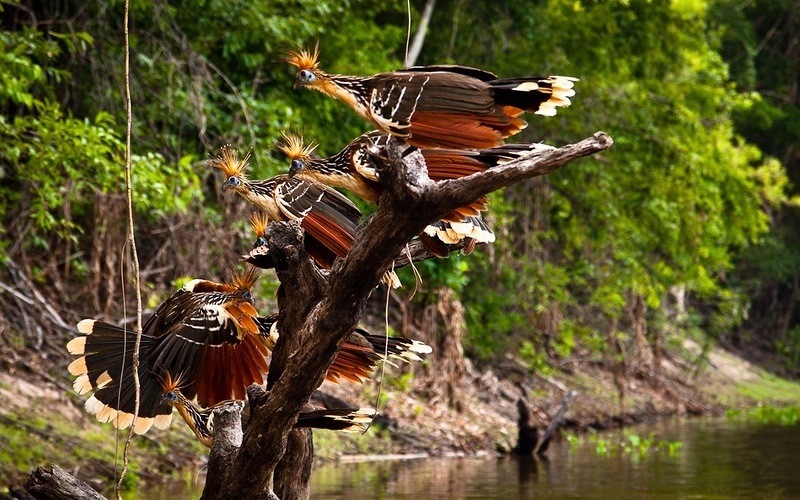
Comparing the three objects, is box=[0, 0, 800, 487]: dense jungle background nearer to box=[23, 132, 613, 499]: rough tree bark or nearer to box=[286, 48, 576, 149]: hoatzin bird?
box=[23, 132, 613, 499]: rough tree bark

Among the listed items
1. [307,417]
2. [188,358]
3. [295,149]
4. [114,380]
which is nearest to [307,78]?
[295,149]

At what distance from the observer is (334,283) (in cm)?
385

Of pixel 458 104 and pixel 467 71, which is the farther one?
pixel 467 71

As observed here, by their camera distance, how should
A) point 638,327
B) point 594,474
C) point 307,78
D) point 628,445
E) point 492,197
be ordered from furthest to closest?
point 638,327 < point 492,197 < point 628,445 < point 594,474 < point 307,78

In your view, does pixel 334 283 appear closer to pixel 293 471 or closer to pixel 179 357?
pixel 293 471

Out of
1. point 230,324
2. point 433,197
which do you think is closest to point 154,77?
point 230,324

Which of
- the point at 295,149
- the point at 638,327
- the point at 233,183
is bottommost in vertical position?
the point at 233,183

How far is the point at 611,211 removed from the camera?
13.5 meters

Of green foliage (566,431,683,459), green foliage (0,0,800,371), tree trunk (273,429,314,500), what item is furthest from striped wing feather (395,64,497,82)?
green foliage (566,431,683,459)

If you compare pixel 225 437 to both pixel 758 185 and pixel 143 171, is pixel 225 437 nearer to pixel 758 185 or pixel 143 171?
pixel 143 171

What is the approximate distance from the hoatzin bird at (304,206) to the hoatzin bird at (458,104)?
81 centimetres

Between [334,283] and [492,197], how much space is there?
809 cm

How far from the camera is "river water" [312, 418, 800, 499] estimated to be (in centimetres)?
789

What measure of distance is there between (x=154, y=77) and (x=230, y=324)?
15.5 feet
